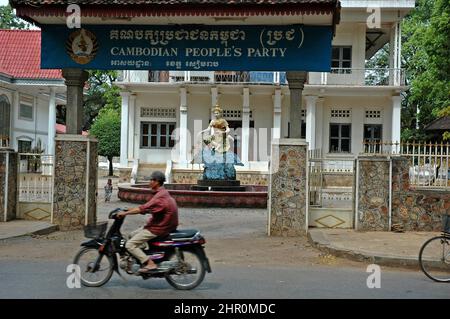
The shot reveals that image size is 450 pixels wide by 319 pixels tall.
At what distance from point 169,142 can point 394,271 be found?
23.1 meters

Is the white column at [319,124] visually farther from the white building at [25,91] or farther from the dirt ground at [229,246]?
the dirt ground at [229,246]

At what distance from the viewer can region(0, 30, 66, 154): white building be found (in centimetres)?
2861

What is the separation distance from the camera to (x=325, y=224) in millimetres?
12648

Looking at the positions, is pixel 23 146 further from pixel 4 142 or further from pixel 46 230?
pixel 46 230

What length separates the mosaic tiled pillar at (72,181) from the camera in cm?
1268

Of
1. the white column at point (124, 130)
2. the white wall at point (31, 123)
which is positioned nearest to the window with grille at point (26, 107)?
the white wall at point (31, 123)

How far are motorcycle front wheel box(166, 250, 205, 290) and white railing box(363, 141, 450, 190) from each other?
6619mm

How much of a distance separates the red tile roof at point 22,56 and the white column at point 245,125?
964 cm

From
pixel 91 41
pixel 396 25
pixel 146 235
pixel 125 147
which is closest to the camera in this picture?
pixel 146 235

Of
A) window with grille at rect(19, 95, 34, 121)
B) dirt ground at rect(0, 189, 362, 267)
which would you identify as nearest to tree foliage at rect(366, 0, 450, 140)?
dirt ground at rect(0, 189, 362, 267)

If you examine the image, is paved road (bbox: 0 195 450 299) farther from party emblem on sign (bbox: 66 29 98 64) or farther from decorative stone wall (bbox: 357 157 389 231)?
party emblem on sign (bbox: 66 29 98 64)

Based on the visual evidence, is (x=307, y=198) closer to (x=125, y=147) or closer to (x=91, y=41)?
(x=91, y=41)

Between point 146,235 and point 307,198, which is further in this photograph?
point 307,198
